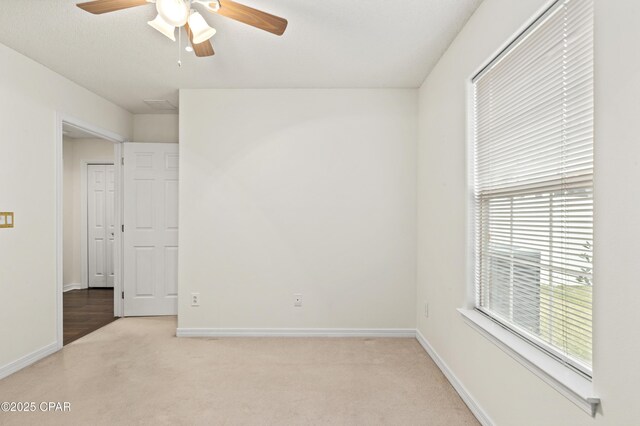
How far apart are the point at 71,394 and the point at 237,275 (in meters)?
1.64

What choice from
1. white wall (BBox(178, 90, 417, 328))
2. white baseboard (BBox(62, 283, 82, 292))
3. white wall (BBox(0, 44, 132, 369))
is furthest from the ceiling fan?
white baseboard (BBox(62, 283, 82, 292))

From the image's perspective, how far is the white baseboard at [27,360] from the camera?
2.77 m

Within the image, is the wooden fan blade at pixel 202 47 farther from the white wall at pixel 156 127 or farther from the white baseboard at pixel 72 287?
the white baseboard at pixel 72 287

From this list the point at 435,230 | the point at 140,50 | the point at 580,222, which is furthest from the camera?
the point at 435,230

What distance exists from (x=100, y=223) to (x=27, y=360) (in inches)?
133

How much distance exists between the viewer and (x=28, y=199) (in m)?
3.02

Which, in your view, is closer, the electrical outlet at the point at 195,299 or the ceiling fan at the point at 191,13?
the ceiling fan at the point at 191,13

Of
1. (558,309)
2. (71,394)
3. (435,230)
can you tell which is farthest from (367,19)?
(71,394)

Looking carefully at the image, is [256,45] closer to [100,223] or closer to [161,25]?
[161,25]

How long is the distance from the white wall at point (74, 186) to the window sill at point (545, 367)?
19.6ft

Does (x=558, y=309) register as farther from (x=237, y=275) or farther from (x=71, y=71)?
(x=71, y=71)

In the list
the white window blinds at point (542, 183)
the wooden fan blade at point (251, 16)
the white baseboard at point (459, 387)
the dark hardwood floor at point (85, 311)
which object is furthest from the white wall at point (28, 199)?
the white window blinds at point (542, 183)

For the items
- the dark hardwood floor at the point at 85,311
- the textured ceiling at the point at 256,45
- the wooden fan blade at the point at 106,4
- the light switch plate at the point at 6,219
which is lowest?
the dark hardwood floor at the point at 85,311

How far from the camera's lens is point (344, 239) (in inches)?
148
